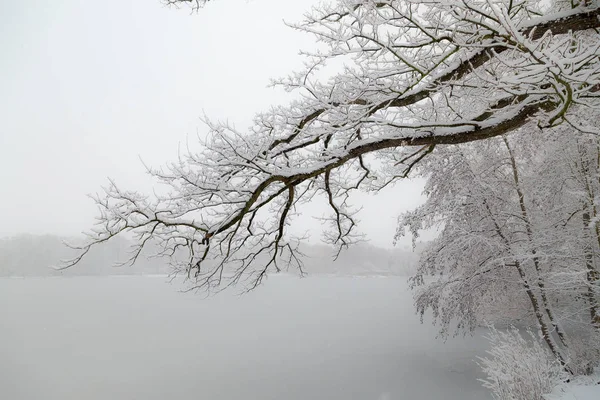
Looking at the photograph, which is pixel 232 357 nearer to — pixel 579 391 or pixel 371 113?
pixel 579 391

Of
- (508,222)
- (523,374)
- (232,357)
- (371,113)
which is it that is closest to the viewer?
(371,113)

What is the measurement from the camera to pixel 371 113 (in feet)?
9.57

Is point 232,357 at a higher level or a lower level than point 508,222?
lower

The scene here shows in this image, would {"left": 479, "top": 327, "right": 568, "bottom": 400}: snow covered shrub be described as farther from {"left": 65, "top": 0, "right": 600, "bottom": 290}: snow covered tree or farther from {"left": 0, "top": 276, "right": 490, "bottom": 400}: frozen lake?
{"left": 0, "top": 276, "right": 490, "bottom": 400}: frozen lake

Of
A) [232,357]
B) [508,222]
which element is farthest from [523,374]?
[232,357]

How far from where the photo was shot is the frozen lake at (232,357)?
9.72m

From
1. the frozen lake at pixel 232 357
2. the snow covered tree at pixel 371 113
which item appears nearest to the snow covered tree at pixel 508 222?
the frozen lake at pixel 232 357

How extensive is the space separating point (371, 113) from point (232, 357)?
13.0 m

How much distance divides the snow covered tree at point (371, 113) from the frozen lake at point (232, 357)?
7.16 m

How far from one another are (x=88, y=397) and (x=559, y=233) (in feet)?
41.8

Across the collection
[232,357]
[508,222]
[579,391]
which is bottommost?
[232,357]

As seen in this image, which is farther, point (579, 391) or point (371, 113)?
point (579, 391)

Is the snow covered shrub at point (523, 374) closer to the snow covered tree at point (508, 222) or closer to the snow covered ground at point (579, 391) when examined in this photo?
the snow covered ground at point (579, 391)

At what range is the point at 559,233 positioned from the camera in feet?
21.4
